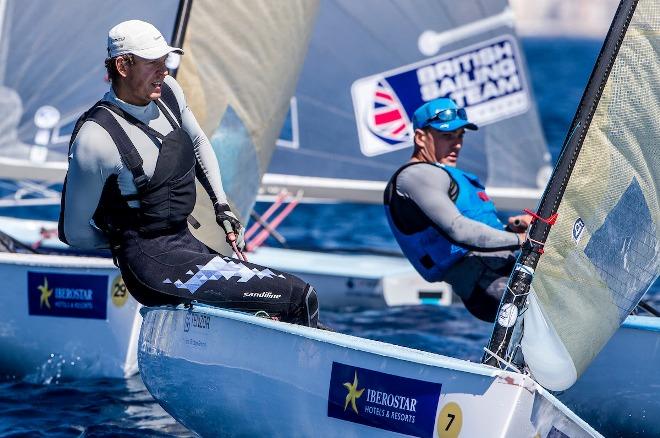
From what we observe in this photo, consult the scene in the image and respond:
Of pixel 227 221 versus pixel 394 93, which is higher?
pixel 394 93

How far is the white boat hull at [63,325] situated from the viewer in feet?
18.7

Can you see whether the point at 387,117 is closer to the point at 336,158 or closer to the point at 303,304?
the point at 336,158

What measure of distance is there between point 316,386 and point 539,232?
0.81 metres

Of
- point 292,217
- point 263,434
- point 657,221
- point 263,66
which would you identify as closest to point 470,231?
point 657,221

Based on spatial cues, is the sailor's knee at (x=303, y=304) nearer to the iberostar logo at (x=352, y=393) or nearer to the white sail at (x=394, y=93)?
the iberostar logo at (x=352, y=393)

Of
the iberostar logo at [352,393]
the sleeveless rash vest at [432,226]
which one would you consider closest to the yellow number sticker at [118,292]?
the sleeveless rash vest at [432,226]

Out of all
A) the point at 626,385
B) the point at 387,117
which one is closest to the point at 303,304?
the point at 626,385

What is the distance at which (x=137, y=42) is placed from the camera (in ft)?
12.5

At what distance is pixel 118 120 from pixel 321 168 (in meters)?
4.69

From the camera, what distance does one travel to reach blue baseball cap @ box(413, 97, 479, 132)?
15.4ft

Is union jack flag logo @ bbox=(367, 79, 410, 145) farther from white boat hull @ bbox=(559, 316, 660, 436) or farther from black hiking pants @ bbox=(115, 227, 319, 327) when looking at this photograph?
black hiking pants @ bbox=(115, 227, 319, 327)

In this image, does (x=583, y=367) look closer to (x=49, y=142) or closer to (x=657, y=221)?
(x=657, y=221)

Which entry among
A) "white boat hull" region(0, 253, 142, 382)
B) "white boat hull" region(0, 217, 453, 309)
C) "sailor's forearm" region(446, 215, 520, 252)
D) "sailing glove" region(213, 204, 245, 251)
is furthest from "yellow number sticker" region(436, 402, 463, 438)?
"white boat hull" region(0, 217, 453, 309)

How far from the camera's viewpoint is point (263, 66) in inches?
234
